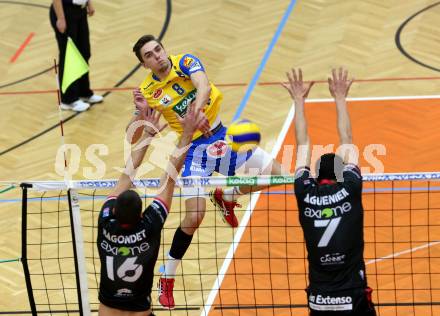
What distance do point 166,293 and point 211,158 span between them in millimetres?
1629

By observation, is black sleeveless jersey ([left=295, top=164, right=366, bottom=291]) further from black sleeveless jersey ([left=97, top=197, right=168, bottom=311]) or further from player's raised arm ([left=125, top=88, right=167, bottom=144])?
player's raised arm ([left=125, top=88, right=167, bottom=144])

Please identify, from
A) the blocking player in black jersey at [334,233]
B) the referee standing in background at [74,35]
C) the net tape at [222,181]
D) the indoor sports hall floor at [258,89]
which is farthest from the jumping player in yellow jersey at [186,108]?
the referee standing in background at [74,35]

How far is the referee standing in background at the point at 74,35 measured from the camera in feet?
49.7

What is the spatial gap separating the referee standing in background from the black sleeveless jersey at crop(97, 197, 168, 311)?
730cm

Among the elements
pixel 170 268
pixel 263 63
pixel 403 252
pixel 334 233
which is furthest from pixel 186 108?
pixel 263 63

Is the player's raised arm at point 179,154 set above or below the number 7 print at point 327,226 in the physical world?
above

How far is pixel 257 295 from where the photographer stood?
11289 millimetres

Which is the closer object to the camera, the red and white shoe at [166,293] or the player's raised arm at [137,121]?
the player's raised arm at [137,121]

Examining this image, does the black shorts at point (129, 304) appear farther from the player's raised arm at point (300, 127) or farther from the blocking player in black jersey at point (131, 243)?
the player's raised arm at point (300, 127)

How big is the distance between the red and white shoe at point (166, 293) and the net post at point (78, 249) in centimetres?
A: 102

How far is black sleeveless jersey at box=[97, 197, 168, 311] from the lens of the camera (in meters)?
8.16

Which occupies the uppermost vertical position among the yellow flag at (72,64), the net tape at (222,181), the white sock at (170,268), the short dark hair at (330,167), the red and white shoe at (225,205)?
the yellow flag at (72,64)

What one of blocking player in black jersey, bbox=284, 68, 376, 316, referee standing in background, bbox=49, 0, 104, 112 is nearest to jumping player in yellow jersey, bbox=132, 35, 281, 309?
blocking player in black jersey, bbox=284, 68, 376, 316

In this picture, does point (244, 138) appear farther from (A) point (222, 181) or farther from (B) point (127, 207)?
(B) point (127, 207)
